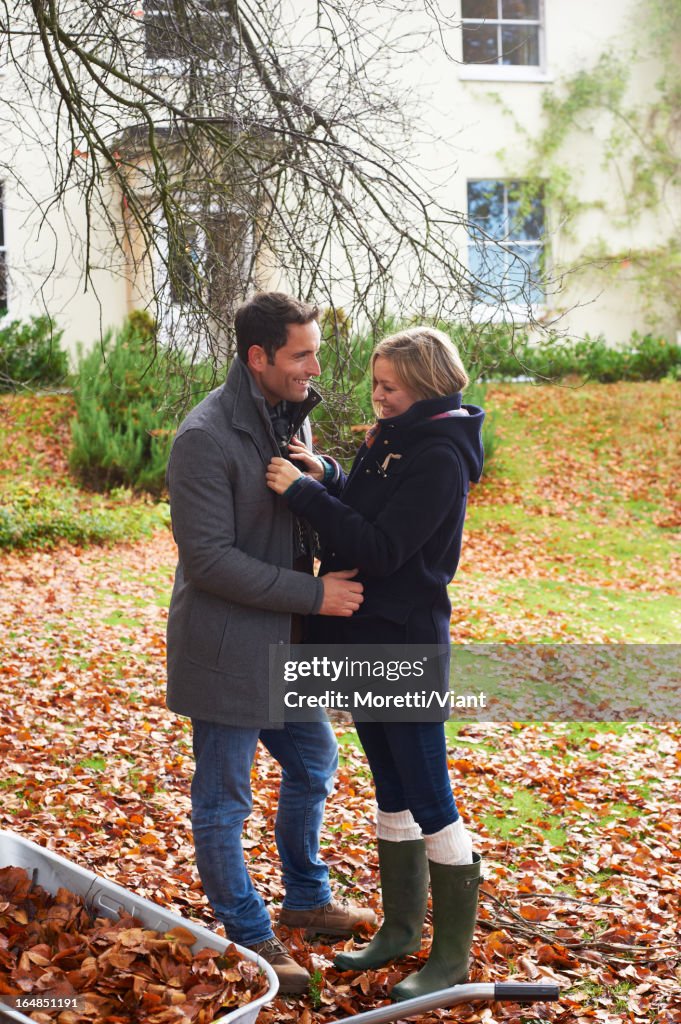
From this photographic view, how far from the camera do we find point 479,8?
16875 mm

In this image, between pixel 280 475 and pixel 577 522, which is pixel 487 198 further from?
pixel 280 475

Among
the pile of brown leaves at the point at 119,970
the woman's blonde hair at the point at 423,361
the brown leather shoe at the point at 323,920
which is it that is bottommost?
the brown leather shoe at the point at 323,920

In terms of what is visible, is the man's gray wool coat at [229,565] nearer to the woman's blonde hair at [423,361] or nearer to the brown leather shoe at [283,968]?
the woman's blonde hair at [423,361]

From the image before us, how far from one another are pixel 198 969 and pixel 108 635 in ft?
17.2

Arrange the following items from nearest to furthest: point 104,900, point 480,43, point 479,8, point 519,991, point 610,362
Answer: point 519,991, point 104,900, point 610,362, point 479,8, point 480,43

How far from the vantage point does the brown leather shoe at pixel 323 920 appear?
342 cm

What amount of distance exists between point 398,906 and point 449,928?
0.25 metres

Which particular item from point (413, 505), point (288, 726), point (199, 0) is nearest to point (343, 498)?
point (413, 505)

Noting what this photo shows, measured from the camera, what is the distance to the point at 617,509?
40.7 feet

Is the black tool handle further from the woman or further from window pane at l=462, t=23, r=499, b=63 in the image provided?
window pane at l=462, t=23, r=499, b=63

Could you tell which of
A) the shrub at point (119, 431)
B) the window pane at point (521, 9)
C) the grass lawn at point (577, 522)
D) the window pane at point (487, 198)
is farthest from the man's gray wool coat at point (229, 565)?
the window pane at point (521, 9)

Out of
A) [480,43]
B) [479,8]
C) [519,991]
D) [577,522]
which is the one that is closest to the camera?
[519,991]

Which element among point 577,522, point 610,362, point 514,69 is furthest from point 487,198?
point 577,522

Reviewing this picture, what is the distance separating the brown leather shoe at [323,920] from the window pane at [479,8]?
53.2ft
